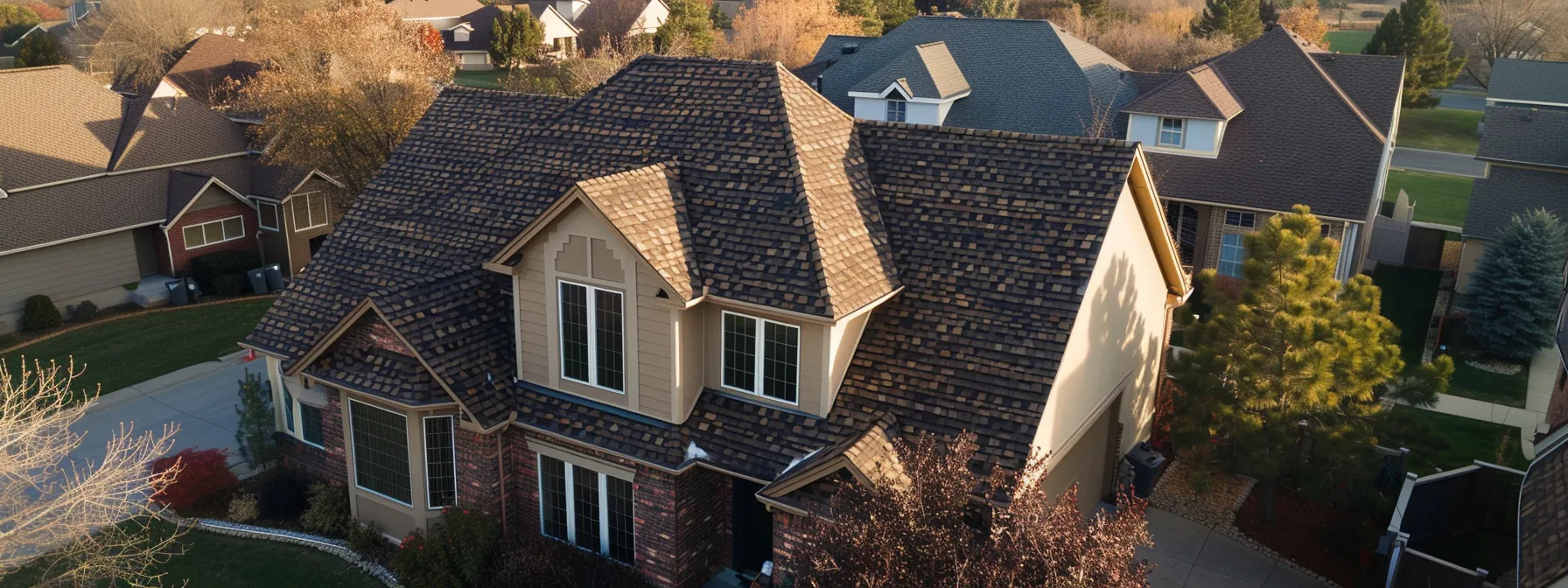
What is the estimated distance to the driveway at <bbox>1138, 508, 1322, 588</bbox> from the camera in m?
16.5

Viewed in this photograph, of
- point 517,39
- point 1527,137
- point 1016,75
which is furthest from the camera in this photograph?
point 517,39

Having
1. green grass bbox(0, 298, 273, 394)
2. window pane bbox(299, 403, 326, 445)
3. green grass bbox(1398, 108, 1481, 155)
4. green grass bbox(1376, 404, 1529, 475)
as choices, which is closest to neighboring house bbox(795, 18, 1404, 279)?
green grass bbox(1376, 404, 1529, 475)

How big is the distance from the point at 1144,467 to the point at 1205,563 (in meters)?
2.24

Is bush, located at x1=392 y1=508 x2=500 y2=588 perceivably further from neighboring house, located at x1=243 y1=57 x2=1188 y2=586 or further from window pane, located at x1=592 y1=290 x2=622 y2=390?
window pane, located at x1=592 y1=290 x2=622 y2=390

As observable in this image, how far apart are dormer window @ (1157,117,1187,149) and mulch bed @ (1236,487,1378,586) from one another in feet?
56.3

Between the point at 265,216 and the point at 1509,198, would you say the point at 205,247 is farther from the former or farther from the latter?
the point at 1509,198

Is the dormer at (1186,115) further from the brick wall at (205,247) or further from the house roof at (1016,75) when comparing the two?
the brick wall at (205,247)

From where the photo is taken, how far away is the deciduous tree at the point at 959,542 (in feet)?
33.0

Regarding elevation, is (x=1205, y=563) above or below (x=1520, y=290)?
below

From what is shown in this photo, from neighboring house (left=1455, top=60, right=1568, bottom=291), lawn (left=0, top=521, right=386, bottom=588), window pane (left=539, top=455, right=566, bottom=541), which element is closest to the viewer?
window pane (left=539, top=455, right=566, bottom=541)

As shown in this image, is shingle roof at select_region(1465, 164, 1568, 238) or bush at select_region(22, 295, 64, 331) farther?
shingle roof at select_region(1465, 164, 1568, 238)

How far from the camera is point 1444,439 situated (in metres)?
17.3

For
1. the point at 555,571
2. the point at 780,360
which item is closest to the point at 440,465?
the point at 555,571

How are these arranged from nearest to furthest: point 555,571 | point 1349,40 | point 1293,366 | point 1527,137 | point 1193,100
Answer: point 555,571, point 1293,366, point 1527,137, point 1193,100, point 1349,40
